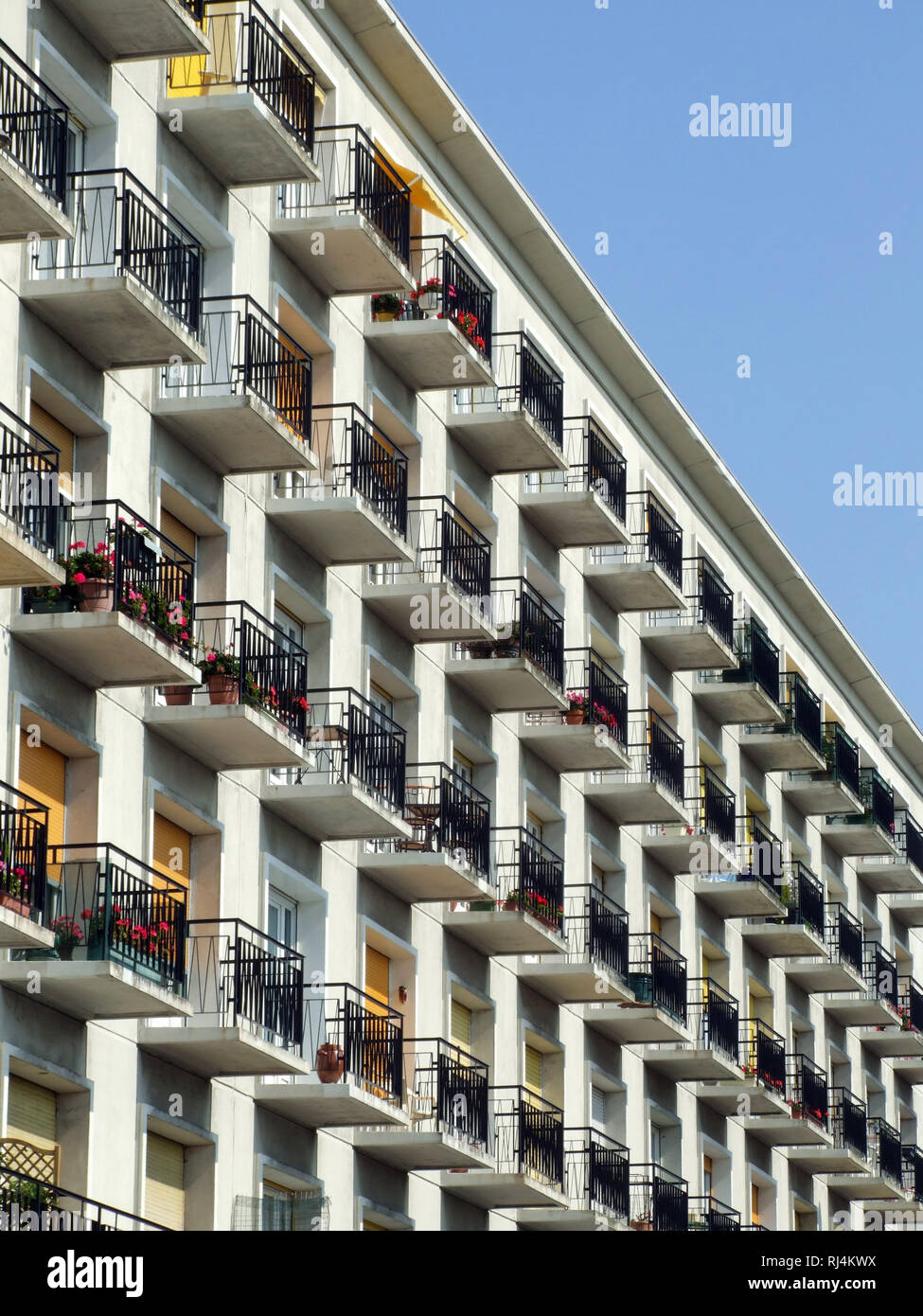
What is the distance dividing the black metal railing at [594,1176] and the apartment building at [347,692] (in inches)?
3.4

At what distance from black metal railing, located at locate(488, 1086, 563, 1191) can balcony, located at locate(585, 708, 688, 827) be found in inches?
252

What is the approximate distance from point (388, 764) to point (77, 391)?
7.26 metres

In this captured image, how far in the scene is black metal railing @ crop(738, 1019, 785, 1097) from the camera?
149 feet

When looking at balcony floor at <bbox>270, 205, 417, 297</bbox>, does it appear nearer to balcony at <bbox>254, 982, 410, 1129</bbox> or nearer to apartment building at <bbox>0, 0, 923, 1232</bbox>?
apartment building at <bbox>0, 0, 923, 1232</bbox>

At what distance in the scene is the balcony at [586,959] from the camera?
3709 centimetres

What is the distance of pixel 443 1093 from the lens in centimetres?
3198

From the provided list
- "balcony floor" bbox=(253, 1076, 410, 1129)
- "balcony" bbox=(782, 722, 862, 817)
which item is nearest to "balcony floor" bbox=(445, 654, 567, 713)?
"balcony floor" bbox=(253, 1076, 410, 1129)

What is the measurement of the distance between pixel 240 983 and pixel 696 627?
19056 millimetres

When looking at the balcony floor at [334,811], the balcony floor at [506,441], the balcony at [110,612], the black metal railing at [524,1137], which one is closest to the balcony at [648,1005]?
the black metal railing at [524,1137]
